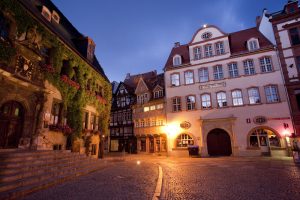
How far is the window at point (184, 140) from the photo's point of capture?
24248 mm

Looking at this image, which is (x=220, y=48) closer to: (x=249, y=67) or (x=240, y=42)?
(x=240, y=42)

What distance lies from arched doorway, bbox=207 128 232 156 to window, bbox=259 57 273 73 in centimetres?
949

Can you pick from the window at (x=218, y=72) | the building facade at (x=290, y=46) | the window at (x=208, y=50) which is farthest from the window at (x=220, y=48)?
the building facade at (x=290, y=46)

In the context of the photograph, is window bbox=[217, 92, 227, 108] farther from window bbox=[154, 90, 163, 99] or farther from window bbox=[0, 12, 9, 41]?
window bbox=[0, 12, 9, 41]

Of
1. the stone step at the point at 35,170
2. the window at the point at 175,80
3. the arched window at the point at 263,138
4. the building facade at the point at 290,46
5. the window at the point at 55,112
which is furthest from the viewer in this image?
the window at the point at 175,80

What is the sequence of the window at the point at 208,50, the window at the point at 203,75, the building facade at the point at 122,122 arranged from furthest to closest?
the building facade at the point at 122,122, the window at the point at 208,50, the window at the point at 203,75

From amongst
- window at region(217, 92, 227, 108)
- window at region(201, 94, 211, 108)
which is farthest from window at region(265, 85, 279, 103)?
window at region(201, 94, 211, 108)

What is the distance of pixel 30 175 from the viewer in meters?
7.11

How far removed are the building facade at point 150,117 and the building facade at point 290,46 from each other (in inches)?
666

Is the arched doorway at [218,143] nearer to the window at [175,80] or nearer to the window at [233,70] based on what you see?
the window at [233,70]

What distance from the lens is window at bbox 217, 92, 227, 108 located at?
23109mm

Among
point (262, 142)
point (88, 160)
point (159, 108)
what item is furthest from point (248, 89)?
point (88, 160)

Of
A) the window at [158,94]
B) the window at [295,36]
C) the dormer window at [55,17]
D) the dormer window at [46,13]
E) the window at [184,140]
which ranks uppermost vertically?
the window at [295,36]

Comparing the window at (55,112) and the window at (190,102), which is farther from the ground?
the window at (190,102)
